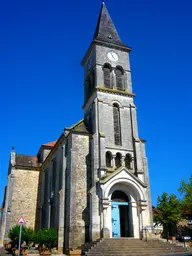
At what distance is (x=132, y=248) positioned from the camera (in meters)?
18.2

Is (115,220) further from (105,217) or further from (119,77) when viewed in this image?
(119,77)

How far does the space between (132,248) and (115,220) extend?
3.71 m

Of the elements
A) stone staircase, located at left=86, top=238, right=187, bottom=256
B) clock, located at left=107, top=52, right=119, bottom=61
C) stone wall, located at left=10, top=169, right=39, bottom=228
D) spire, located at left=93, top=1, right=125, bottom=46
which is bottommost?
stone staircase, located at left=86, top=238, right=187, bottom=256

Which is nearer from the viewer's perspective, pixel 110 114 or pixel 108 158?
pixel 108 158

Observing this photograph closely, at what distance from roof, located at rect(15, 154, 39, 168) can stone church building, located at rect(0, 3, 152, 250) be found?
19.5 ft

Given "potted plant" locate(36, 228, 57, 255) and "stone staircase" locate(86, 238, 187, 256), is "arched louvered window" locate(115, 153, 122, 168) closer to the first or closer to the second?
"stone staircase" locate(86, 238, 187, 256)

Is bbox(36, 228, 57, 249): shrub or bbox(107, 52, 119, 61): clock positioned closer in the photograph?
bbox(36, 228, 57, 249): shrub

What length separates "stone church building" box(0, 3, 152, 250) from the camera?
835 inches

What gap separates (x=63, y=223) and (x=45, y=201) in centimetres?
1080

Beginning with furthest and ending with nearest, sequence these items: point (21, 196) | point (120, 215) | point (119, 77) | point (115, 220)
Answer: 1. point (21, 196)
2. point (119, 77)
3. point (120, 215)
4. point (115, 220)

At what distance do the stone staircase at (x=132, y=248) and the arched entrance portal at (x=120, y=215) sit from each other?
2048 mm

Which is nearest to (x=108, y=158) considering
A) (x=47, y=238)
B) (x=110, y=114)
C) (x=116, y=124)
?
(x=116, y=124)

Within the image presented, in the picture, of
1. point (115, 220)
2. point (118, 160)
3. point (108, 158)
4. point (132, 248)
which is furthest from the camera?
point (118, 160)

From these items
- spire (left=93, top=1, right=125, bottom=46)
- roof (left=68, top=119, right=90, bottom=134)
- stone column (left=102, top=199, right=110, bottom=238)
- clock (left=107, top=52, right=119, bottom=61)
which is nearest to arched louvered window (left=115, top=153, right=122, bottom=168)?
roof (left=68, top=119, right=90, bottom=134)
